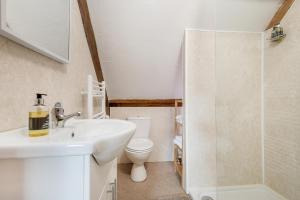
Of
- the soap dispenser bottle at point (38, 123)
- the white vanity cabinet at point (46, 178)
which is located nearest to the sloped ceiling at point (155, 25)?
the soap dispenser bottle at point (38, 123)

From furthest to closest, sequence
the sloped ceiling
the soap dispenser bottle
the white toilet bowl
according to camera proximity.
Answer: the white toilet bowl, the sloped ceiling, the soap dispenser bottle

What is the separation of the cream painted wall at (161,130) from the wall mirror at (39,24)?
172cm

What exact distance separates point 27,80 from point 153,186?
5.57ft

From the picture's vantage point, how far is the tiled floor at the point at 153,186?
169 cm

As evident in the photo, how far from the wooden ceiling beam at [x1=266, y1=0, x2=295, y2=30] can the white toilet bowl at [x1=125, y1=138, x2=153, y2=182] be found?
185 cm

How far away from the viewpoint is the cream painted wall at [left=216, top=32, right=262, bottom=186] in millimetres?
1718

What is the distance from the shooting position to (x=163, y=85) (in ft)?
7.88

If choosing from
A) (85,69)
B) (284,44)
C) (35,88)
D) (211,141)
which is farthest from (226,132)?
(35,88)

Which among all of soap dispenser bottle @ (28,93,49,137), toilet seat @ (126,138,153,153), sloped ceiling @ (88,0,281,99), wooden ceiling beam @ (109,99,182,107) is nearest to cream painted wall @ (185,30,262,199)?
sloped ceiling @ (88,0,281,99)

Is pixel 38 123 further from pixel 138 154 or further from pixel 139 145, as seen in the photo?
pixel 139 145

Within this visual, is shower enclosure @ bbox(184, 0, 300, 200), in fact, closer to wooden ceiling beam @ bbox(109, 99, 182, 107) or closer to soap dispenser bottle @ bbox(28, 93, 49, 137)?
wooden ceiling beam @ bbox(109, 99, 182, 107)

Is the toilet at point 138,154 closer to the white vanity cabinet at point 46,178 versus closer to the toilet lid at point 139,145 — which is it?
the toilet lid at point 139,145

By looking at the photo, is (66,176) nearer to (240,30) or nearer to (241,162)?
(241,162)

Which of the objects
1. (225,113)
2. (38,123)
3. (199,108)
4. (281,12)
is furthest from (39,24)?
(281,12)
